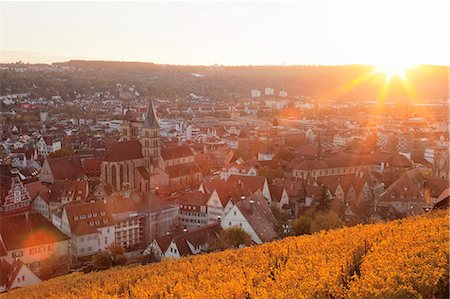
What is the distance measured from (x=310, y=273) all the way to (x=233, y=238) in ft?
43.3

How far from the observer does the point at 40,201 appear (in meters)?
38.6

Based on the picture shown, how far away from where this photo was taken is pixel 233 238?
28.2m

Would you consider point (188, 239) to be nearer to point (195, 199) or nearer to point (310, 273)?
point (195, 199)

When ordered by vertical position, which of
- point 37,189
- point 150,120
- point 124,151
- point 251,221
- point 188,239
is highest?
point 150,120

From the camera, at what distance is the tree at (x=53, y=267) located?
1074 inches

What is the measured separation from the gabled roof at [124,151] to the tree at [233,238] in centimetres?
1604

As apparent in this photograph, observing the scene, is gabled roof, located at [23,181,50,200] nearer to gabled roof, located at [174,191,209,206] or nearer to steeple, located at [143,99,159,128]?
steeple, located at [143,99,159,128]

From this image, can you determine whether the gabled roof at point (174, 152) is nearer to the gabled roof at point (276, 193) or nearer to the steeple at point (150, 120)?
the steeple at point (150, 120)

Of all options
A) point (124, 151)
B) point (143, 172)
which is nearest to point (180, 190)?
point (143, 172)

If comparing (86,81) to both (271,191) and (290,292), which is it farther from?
(290,292)

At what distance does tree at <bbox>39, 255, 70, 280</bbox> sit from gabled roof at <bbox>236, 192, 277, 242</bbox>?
9.56m

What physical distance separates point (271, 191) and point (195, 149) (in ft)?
76.6

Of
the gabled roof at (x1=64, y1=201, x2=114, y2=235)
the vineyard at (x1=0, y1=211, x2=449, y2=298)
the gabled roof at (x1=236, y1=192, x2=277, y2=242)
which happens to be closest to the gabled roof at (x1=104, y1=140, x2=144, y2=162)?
the gabled roof at (x1=64, y1=201, x2=114, y2=235)

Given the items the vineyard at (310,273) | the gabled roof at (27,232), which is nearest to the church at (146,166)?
the gabled roof at (27,232)
